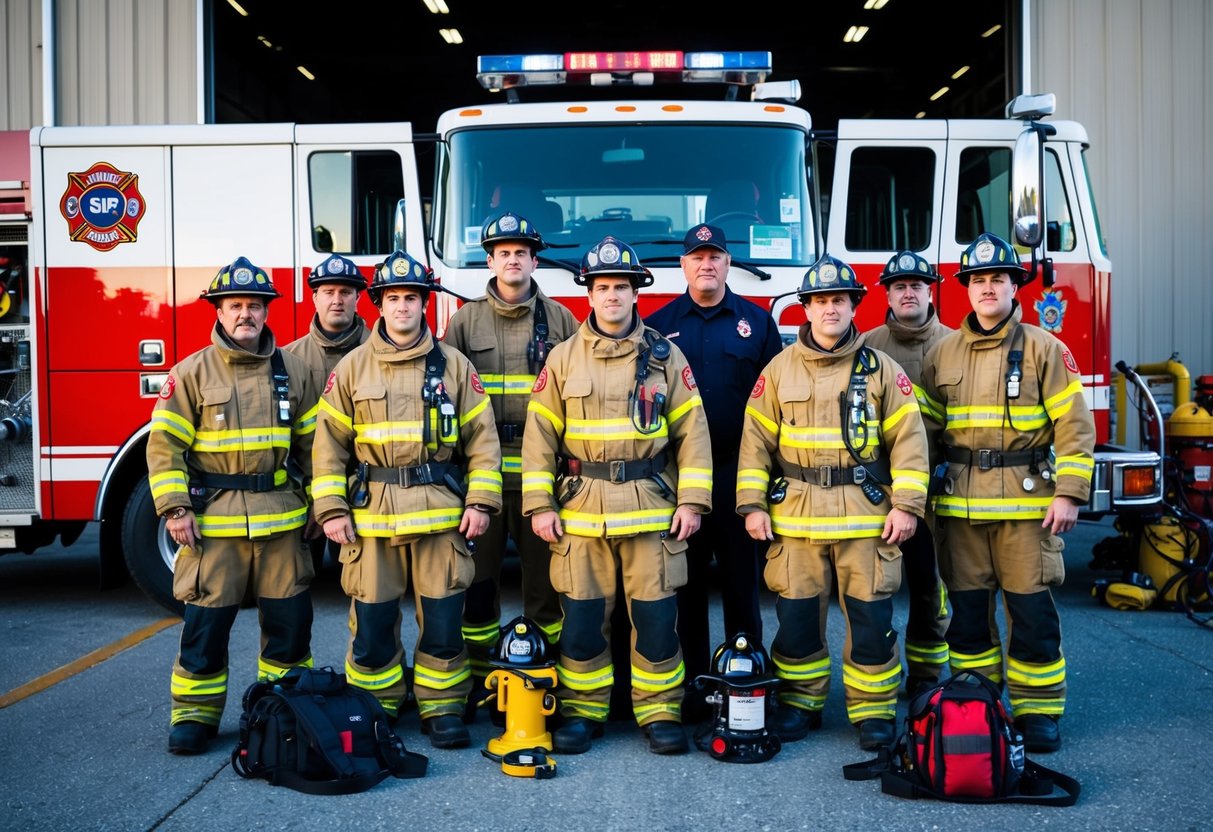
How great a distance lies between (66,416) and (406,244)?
2.24 metres

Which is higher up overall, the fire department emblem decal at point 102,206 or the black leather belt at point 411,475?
the fire department emblem decal at point 102,206

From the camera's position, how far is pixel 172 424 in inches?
170

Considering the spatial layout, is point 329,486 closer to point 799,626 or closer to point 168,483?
point 168,483

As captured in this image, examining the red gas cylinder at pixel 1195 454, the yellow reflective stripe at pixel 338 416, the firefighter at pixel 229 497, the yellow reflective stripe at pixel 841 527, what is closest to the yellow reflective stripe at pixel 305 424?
the firefighter at pixel 229 497

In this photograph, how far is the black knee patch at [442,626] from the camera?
435 centimetres

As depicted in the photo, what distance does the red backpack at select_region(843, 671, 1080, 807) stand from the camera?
12.0ft

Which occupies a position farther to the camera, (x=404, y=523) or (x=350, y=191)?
(x=350, y=191)

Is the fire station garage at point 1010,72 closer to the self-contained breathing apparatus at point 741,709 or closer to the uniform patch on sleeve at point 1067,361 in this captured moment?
the uniform patch on sleeve at point 1067,361

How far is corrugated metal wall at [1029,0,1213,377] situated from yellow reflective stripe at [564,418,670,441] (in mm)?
6970

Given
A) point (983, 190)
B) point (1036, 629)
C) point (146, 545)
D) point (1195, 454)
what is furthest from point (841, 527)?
point (146, 545)

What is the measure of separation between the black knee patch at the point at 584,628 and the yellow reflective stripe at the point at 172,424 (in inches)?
64.2

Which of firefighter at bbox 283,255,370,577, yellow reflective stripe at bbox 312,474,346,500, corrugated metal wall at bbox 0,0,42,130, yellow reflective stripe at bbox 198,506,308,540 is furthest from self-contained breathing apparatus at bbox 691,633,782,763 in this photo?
corrugated metal wall at bbox 0,0,42,130

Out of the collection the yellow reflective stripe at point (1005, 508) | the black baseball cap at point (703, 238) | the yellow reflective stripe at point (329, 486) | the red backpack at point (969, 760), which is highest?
the black baseball cap at point (703, 238)

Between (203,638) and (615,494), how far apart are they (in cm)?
170
